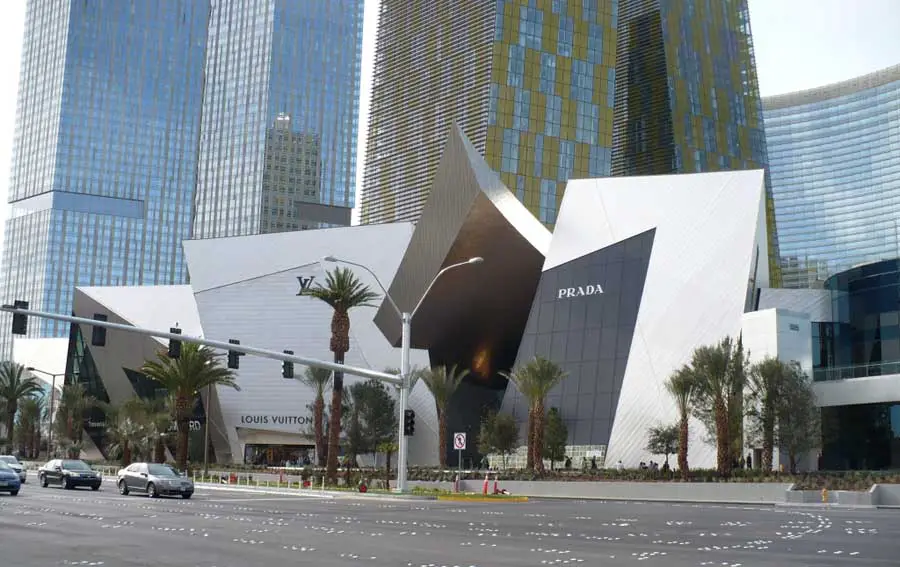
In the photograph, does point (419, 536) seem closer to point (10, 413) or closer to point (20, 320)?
point (20, 320)

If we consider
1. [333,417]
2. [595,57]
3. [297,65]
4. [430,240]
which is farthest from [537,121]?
[297,65]

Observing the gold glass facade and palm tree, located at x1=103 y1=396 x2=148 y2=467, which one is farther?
the gold glass facade

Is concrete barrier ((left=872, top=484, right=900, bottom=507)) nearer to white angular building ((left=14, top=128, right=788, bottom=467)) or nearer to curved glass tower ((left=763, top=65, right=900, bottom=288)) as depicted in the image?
white angular building ((left=14, top=128, right=788, bottom=467))

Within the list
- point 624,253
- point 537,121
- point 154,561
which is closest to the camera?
point 154,561

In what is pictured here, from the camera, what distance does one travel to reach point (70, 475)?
42.9 meters

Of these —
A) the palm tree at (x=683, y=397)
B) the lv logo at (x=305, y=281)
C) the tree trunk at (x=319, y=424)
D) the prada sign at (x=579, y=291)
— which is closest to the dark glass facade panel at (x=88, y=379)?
the lv logo at (x=305, y=281)

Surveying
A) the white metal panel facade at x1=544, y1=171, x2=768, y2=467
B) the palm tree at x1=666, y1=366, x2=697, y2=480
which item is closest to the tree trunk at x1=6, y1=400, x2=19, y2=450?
the white metal panel facade at x1=544, y1=171, x2=768, y2=467

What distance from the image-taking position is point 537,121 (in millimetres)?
117750

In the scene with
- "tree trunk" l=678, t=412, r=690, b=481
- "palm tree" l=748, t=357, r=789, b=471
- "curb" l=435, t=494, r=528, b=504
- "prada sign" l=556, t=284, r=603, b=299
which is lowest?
"curb" l=435, t=494, r=528, b=504

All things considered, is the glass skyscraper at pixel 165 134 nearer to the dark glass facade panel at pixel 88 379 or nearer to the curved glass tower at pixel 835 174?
the curved glass tower at pixel 835 174

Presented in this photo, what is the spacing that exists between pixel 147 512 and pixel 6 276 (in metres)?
171

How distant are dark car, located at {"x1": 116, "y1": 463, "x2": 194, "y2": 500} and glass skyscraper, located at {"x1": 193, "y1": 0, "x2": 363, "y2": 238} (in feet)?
489

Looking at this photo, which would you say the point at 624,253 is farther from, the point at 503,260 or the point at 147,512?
the point at 147,512

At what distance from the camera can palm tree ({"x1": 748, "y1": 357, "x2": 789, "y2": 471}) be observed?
47.3 metres
